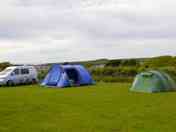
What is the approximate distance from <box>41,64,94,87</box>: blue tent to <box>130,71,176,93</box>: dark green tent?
6.51 meters

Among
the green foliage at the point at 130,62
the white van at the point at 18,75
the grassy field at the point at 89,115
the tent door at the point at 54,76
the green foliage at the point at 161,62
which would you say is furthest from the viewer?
the green foliage at the point at 130,62

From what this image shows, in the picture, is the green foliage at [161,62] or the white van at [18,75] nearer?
the white van at [18,75]

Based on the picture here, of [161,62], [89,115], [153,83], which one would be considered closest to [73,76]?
[153,83]

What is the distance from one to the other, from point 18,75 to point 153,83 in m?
13.9

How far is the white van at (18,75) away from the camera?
112ft

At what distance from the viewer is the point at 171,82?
2562cm

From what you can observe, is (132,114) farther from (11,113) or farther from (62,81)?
(62,81)

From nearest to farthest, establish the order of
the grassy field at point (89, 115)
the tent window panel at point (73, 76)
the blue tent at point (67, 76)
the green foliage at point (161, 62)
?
the grassy field at point (89, 115)
the blue tent at point (67, 76)
the tent window panel at point (73, 76)
the green foliage at point (161, 62)

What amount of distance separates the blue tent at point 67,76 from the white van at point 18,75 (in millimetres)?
3606

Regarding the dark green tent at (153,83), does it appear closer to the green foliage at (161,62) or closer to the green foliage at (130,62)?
the green foliage at (161,62)

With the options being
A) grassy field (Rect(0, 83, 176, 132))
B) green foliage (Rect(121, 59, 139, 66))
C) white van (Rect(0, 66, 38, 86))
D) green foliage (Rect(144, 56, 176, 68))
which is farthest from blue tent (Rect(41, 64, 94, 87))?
green foliage (Rect(121, 59, 139, 66))

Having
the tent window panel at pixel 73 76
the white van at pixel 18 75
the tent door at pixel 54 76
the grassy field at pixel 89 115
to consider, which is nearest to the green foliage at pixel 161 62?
the white van at pixel 18 75

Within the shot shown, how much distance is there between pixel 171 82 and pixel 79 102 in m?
8.58

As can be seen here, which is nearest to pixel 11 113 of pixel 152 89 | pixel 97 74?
pixel 152 89
